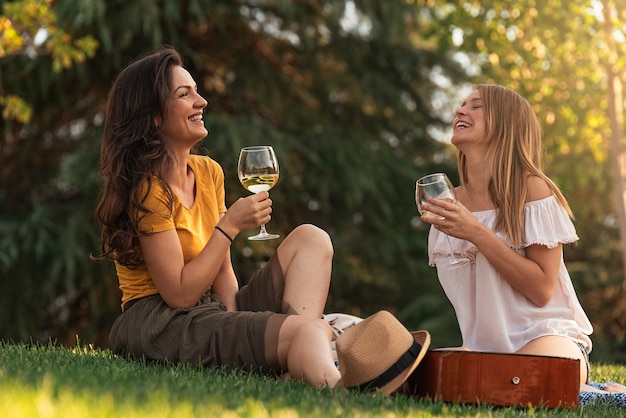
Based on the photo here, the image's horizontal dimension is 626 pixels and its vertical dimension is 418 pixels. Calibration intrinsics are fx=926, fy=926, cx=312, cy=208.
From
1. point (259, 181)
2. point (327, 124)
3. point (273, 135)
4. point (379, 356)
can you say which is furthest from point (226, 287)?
point (327, 124)

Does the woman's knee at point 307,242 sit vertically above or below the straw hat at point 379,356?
above

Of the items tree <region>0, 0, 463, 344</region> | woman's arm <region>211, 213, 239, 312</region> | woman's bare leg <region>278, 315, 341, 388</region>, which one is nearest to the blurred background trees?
tree <region>0, 0, 463, 344</region>

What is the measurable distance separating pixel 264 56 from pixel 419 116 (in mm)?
2296

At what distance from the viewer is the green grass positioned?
2.52 metres

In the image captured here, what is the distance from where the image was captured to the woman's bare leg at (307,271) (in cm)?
402

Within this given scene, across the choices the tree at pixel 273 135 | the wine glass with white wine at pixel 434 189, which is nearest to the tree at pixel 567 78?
the tree at pixel 273 135

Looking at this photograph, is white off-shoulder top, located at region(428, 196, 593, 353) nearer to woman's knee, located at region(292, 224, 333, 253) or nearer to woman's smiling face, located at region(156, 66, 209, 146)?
woman's knee, located at region(292, 224, 333, 253)

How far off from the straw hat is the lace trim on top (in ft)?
2.78

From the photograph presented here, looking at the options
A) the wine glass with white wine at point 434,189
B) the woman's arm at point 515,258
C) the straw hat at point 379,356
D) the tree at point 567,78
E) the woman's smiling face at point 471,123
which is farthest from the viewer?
the tree at point 567,78

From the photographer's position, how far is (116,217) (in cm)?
403

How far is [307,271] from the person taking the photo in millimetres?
4047

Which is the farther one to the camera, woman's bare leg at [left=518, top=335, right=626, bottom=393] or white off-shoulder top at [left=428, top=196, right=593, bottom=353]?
white off-shoulder top at [left=428, top=196, right=593, bottom=353]

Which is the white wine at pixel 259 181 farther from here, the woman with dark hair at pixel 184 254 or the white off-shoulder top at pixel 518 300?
the white off-shoulder top at pixel 518 300

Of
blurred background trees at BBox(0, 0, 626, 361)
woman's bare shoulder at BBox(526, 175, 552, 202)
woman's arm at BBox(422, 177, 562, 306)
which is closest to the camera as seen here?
woman's arm at BBox(422, 177, 562, 306)
